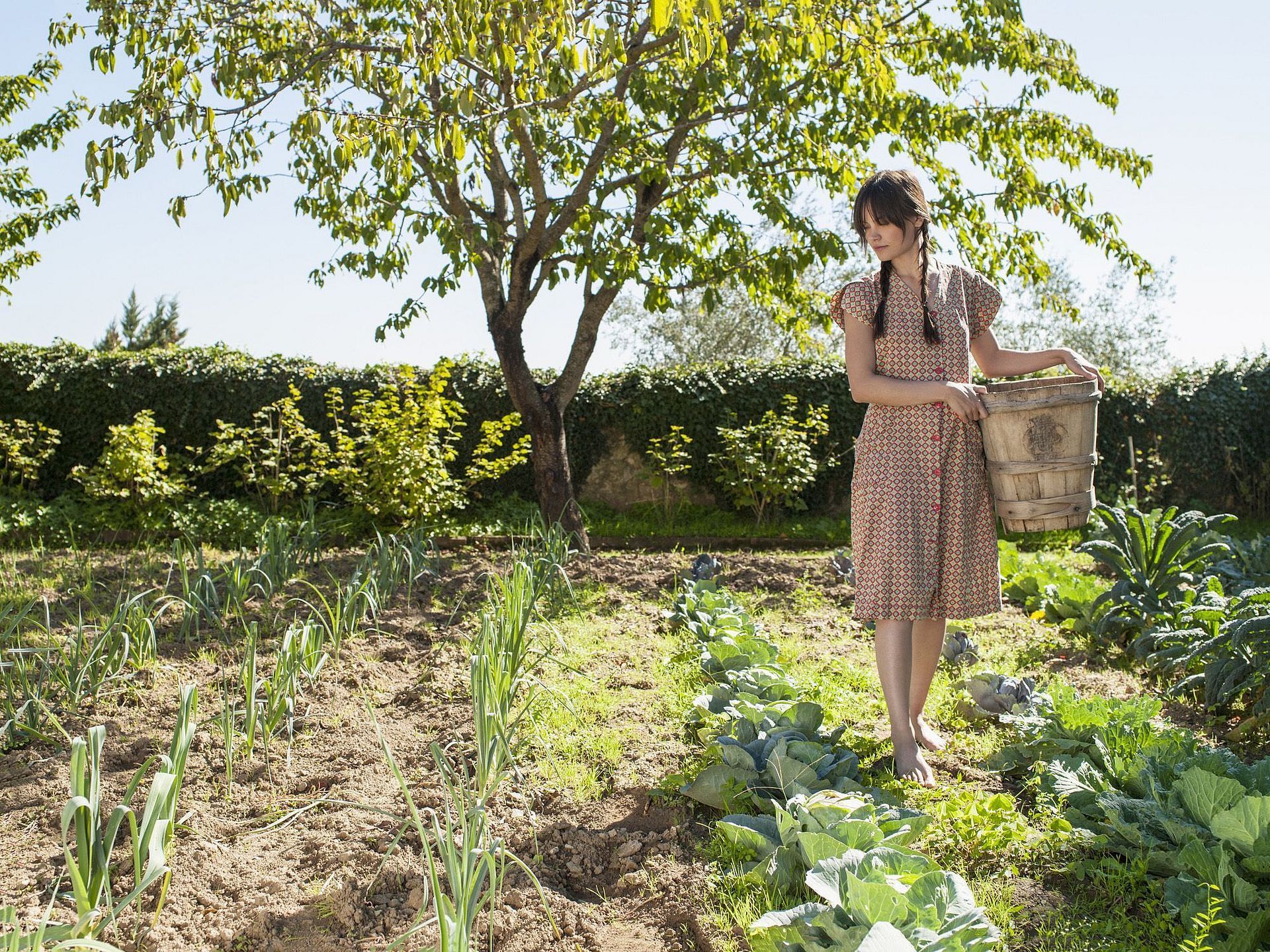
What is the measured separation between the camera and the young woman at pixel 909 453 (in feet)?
8.66

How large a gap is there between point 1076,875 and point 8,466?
10106 millimetres

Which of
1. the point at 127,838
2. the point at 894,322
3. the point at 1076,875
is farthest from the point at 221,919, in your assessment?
the point at 894,322

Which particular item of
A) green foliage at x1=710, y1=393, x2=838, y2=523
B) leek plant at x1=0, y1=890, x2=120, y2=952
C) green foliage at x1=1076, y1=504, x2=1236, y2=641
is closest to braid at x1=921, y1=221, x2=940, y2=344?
green foliage at x1=1076, y1=504, x2=1236, y2=641

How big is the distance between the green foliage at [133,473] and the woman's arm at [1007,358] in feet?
24.9

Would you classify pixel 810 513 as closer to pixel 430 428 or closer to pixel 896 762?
pixel 430 428

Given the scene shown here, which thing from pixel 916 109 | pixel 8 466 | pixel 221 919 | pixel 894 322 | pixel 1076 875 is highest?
pixel 916 109

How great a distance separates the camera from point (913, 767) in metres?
2.60

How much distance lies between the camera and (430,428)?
7.91m

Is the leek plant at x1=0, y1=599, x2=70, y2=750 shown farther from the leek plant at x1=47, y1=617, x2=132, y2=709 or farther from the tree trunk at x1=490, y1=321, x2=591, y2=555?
the tree trunk at x1=490, y1=321, x2=591, y2=555

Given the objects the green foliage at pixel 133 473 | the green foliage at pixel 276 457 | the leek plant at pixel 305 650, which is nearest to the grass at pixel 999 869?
the leek plant at pixel 305 650

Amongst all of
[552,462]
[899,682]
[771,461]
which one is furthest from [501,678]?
[771,461]

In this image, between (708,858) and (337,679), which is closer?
(708,858)

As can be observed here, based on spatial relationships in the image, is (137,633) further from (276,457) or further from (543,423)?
(276,457)

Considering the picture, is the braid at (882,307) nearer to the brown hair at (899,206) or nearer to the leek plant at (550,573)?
the brown hair at (899,206)
